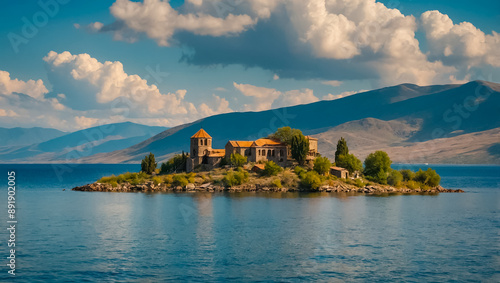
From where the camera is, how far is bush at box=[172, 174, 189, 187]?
127m

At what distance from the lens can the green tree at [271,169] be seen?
129500mm

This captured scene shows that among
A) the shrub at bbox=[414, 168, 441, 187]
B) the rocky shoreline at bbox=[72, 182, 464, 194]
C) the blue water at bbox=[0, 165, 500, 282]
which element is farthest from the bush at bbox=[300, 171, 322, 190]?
the shrub at bbox=[414, 168, 441, 187]

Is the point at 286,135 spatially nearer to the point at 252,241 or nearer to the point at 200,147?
the point at 200,147

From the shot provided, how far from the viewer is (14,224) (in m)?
69.4

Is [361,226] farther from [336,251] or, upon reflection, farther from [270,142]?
[270,142]

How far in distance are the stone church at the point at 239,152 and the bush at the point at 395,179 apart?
2144 centimetres

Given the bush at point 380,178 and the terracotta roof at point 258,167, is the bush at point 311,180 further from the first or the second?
the bush at point 380,178

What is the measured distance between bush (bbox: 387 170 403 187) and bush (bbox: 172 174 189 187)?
177 ft

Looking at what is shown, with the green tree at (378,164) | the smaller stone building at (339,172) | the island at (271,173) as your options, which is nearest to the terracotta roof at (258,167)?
the island at (271,173)

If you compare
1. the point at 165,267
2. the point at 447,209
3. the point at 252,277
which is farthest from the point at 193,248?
the point at 447,209

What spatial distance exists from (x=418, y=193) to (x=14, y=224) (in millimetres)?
94843

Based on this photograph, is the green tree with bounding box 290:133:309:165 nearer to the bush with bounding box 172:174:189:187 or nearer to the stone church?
the stone church

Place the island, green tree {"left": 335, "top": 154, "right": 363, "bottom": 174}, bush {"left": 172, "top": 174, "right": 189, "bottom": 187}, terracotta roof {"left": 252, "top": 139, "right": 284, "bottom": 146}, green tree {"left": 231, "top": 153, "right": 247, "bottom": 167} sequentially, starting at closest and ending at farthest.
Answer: the island → bush {"left": 172, "top": 174, "right": 189, "bottom": 187} → green tree {"left": 231, "top": 153, "right": 247, "bottom": 167} → green tree {"left": 335, "top": 154, "right": 363, "bottom": 174} → terracotta roof {"left": 252, "top": 139, "right": 284, "bottom": 146}

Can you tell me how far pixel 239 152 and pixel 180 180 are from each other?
61.7ft
